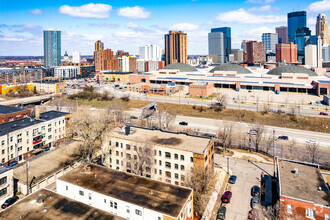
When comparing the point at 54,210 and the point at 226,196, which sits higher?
Result: the point at 54,210

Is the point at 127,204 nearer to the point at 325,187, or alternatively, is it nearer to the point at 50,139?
the point at 325,187

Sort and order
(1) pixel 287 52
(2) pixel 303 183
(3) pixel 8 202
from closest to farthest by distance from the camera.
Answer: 1. (2) pixel 303 183
2. (3) pixel 8 202
3. (1) pixel 287 52

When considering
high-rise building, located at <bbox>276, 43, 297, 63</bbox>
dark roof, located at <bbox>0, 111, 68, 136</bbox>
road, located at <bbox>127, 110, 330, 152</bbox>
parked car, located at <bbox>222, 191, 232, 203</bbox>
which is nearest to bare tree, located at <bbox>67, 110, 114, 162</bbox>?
dark roof, located at <bbox>0, 111, 68, 136</bbox>

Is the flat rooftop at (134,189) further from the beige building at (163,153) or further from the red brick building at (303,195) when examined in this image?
the red brick building at (303,195)

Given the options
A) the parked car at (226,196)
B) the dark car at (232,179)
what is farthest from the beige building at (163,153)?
the parked car at (226,196)

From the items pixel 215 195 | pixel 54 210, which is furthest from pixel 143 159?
pixel 54 210

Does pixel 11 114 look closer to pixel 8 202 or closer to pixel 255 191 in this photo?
pixel 8 202
